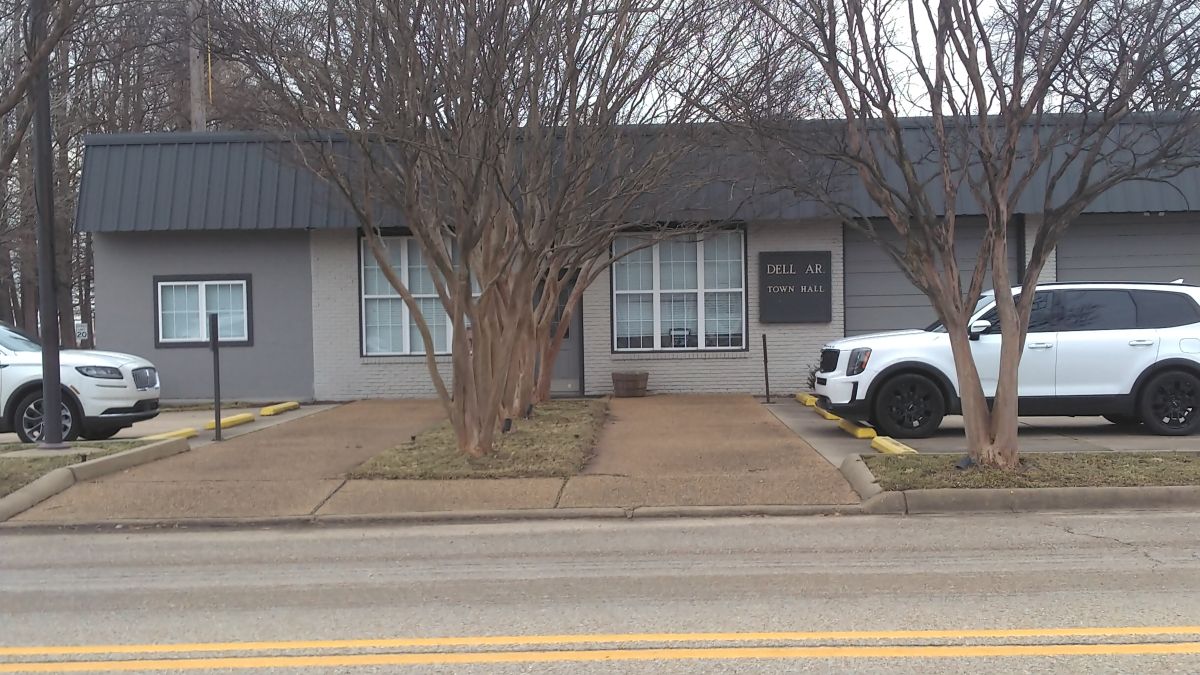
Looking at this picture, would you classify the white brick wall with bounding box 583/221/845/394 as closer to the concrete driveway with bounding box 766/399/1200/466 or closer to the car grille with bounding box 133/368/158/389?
the concrete driveway with bounding box 766/399/1200/466

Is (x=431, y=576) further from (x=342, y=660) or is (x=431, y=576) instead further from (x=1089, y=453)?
(x=1089, y=453)

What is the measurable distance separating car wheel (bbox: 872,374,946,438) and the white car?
31.4 feet

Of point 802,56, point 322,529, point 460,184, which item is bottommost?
point 322,529

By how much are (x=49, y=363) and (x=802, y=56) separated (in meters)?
9.62

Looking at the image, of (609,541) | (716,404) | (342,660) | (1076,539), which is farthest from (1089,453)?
(342,660)

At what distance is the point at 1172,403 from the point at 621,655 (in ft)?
31.3

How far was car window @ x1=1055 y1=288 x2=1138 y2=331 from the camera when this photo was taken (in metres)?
11.7

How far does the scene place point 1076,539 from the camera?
287 inches

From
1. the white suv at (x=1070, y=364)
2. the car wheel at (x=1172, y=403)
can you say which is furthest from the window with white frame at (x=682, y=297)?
the car wheel at (x=1172, y=403)

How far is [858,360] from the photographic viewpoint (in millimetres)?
11852

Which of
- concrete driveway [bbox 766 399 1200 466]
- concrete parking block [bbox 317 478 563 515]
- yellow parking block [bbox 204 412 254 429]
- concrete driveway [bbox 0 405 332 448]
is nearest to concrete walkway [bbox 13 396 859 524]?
concrete parking block [bbox 317 478 563 515]

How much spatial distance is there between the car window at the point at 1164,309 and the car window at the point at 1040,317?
3.36 feet

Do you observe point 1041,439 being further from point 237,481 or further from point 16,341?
point 16,341

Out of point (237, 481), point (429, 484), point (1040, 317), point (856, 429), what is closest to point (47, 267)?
point (237, 481)
